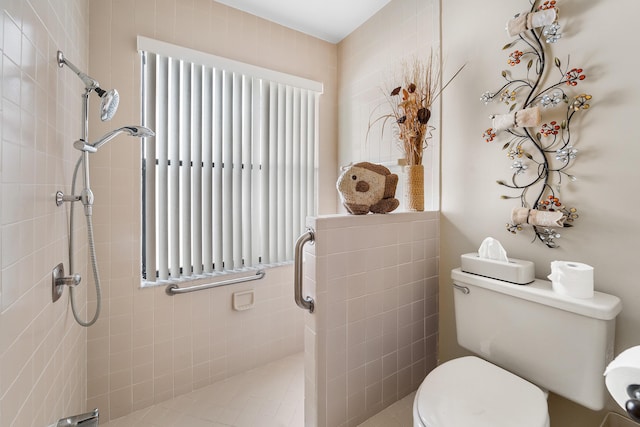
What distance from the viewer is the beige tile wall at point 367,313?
48.4 inches

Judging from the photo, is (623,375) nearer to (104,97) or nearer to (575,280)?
(575,280)

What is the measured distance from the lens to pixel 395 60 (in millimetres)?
1841

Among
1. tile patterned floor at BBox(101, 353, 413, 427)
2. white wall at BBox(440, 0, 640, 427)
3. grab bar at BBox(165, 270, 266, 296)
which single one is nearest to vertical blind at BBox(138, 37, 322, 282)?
grab bar at BBox(165, 270, 266, 296)

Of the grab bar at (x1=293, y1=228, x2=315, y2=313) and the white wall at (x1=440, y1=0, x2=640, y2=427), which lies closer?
the white wall at (x1=440, y1=0, x2=640, y2=427)

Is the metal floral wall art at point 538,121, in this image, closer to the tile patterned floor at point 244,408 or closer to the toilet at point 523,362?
the toilet at point 523,362

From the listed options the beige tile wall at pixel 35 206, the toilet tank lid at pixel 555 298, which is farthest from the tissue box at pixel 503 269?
the beige tile wall at pixel 35 206

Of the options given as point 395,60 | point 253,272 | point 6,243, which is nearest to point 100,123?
point 6,243

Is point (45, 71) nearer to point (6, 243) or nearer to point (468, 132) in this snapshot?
point (6, 243)

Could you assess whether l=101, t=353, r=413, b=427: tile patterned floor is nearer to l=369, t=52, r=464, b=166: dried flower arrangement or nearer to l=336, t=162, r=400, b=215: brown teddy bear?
l=336, t=162, r=400, b=215: brown teddy bear

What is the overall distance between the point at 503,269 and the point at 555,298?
20cm

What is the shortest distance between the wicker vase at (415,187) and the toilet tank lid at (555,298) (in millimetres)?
462

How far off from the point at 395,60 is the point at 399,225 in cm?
115

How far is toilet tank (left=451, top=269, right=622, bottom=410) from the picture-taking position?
933 mm

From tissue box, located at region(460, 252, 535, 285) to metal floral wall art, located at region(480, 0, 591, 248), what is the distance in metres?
0.16
